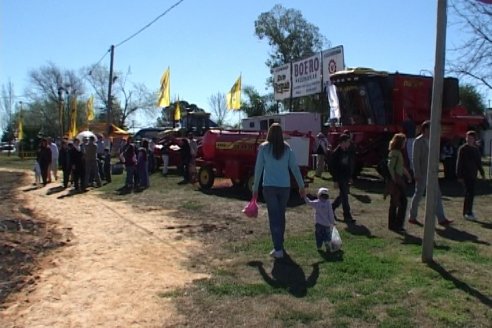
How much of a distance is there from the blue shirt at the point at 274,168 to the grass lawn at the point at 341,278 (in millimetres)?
1085

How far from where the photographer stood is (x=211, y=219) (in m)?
12.5

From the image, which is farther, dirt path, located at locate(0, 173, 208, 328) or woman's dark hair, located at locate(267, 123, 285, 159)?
woman's dark hair, located at locate(267, 123, 285, 159)

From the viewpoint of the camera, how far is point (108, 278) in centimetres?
767

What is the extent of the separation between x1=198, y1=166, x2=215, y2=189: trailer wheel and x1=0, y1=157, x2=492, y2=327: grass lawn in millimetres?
5428

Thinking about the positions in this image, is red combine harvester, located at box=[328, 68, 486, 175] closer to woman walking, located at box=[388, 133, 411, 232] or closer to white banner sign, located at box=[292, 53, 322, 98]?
white banner sign, located at box=[292, 53, 322, 98]

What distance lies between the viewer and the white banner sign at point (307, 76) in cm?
2999

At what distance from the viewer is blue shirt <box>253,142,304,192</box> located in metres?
8.26

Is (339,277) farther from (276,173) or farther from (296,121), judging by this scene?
(296,121)

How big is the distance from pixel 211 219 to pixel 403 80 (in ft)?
35.0

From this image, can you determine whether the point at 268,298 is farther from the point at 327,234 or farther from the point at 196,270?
the point at 327,234

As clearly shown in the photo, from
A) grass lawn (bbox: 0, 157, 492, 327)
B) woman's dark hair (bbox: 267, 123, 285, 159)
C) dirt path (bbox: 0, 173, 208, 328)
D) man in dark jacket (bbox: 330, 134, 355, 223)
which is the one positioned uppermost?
woman's dark hair (bbox: 267, 123, 285, 159)

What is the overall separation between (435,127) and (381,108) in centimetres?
1295

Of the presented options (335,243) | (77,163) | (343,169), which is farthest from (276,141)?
(77,163)

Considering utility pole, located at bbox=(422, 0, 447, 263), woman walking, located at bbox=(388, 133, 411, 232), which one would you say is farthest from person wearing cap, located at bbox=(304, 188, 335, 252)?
woman walking, located at bbox=(388, 133, 411, 232)
